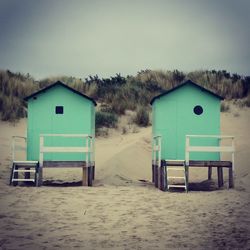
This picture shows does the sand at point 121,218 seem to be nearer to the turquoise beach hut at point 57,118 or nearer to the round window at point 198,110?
the turquoise beach hut at point 57,118

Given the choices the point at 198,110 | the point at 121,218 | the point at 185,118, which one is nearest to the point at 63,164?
the point at 185,118

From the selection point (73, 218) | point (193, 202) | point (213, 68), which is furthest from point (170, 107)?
point (213, 68)

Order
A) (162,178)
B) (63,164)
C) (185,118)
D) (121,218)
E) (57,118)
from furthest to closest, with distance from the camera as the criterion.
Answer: (185,118), (57,118), (63,164), (162,178), (121,218)

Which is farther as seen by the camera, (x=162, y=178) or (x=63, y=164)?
(x=63, y=164)

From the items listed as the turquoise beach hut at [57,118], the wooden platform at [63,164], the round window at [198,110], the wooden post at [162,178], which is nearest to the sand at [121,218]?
the wooden post at [162,178]

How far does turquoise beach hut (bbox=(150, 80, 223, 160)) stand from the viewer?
12.9m

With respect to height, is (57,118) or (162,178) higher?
(57,118)

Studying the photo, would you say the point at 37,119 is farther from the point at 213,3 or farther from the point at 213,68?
the point at 213,68

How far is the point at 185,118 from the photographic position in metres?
13.1

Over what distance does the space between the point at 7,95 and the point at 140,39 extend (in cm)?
1220

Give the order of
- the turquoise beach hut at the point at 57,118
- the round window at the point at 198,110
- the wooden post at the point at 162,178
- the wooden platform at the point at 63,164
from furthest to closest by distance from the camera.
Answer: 1. the round window at the point at 198,110
2. the turquoise beach hut at the point at 57,118
3. the wooden platform at the point at 63,164
4. the wooden post at the point at 162,178

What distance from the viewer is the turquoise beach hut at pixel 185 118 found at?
12945mm

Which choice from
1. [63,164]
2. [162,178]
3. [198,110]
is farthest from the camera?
[198,110]

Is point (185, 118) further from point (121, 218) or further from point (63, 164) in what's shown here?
point (121, 218)
